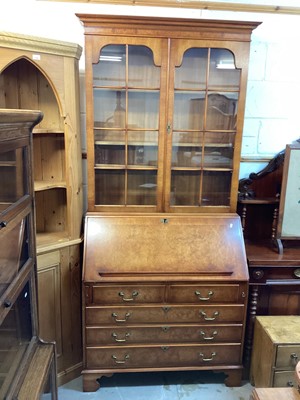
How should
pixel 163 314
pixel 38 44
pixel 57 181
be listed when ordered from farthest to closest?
pixel 57 181 → pixel 163 314 → pixel 38 44

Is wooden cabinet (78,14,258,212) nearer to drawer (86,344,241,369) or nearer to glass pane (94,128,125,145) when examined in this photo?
glass pane (94,128,125,145)

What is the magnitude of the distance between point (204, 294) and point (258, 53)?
1610mm

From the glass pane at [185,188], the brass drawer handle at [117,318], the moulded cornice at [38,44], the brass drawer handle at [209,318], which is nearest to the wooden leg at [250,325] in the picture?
the brass drawer handle at [209,318]

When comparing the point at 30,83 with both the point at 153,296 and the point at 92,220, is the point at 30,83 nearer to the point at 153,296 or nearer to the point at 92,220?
the point at 92,220

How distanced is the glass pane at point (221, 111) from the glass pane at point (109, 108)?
20.6 inches

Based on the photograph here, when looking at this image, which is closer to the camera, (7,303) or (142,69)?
(7,303)

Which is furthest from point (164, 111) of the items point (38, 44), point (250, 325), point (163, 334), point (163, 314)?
point (250, 325)

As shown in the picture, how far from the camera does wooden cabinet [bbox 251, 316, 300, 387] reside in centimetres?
188

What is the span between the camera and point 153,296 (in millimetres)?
1967

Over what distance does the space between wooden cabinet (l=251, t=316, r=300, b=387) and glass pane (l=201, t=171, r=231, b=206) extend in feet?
2.52

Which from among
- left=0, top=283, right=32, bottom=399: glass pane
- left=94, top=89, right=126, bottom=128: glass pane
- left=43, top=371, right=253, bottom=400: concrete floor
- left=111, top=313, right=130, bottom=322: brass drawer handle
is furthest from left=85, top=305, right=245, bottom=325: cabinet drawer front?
left=94, top=89, right=126, bottom=128: glass pane

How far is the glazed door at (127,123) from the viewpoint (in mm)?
1928

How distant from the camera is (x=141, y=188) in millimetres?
2139

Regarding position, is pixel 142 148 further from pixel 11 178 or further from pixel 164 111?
pixel 11 178
